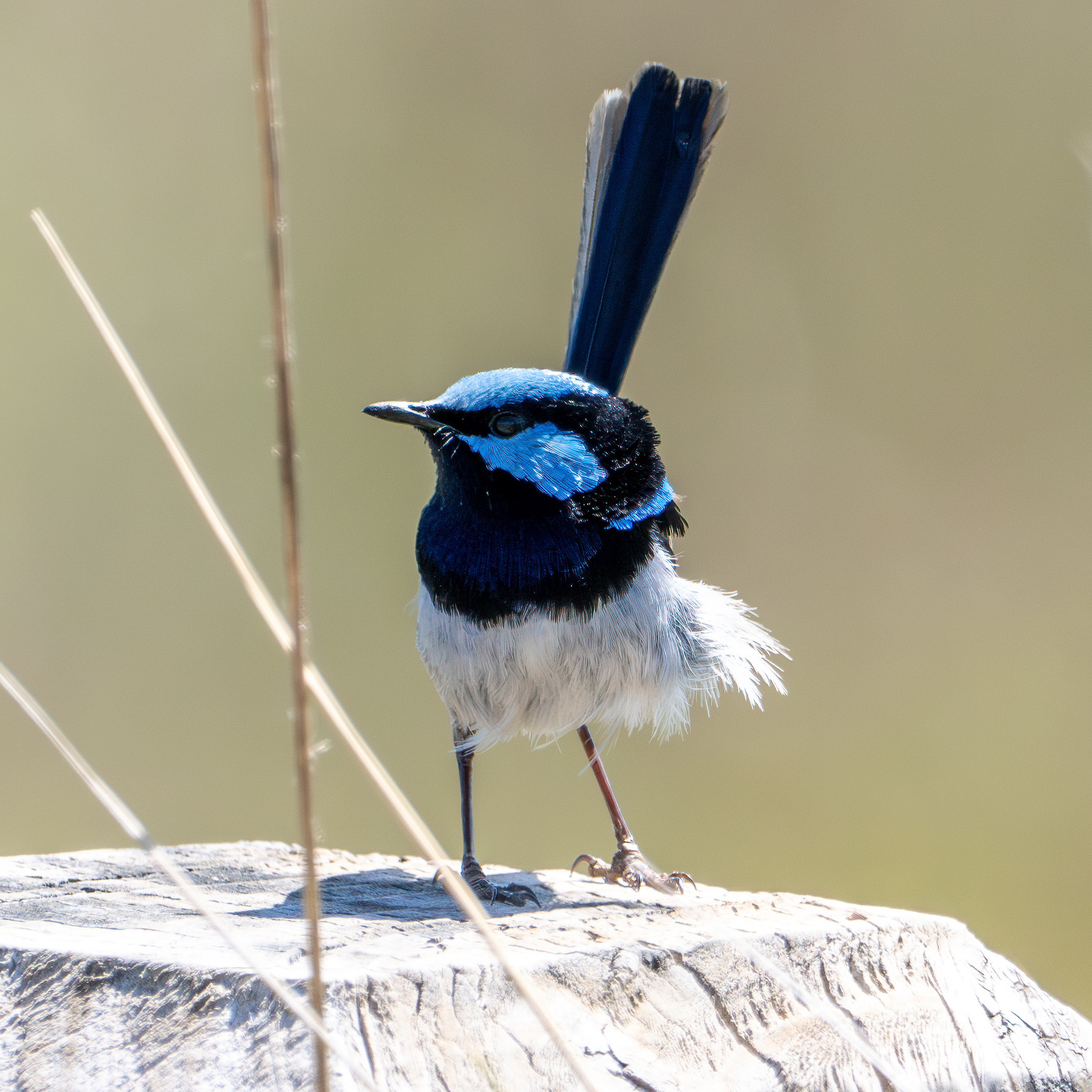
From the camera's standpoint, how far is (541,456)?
83.4 inches

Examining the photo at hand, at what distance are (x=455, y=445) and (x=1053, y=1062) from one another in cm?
138

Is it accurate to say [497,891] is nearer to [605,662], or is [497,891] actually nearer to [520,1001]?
[605,662]

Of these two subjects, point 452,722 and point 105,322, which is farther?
point 452,722

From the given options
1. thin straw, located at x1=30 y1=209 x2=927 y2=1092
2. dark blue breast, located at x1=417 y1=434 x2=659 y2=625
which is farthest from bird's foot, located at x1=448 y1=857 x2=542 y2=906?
thin straw, located at x1=30 y1=209 x2=927 y2=1092

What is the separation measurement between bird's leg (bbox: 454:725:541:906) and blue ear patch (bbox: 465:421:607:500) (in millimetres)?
671

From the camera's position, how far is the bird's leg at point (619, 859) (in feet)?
8.14

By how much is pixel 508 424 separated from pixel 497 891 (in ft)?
2.91

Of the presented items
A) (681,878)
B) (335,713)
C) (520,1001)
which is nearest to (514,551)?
(681,878)

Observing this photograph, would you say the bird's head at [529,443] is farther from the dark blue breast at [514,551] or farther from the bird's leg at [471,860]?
the bird's leg at [471,860]

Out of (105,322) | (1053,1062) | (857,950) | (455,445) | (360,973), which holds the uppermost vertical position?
(105,322)

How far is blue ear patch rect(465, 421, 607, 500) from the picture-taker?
6.93 feet

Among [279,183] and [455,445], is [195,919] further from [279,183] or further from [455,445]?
[279,183]

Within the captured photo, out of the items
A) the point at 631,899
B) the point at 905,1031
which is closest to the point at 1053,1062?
the point at 905,1031

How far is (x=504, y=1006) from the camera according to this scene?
53.6 inches
